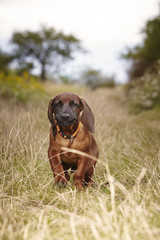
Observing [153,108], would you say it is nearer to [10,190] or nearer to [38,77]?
[10,190]

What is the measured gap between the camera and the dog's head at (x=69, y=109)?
292 cm

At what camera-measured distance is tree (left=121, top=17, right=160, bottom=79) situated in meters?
11.7

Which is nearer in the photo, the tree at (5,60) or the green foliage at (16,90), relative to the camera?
the green foliage at (16,90)

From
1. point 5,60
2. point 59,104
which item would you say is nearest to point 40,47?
point 5,60

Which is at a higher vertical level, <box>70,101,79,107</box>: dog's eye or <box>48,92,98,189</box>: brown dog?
<box>70,101,79,107</box>: dog's eye

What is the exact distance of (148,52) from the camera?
12172 millimetres

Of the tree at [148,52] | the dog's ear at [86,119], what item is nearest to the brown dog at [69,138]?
the dog's ear at [86,119]

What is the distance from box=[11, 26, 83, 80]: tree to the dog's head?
A: 19661 mm

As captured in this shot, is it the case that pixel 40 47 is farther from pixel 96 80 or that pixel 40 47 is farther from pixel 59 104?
pixel 59 104

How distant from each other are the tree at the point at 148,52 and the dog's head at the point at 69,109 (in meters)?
9.61

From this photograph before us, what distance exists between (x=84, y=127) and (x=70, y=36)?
22.1 meters

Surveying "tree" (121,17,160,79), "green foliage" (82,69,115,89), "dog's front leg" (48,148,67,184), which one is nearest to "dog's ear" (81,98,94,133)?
"dog's front leg" (48,148,67,184)

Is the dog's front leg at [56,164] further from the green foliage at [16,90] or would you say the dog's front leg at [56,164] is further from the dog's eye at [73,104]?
the green foliage at [16,90]

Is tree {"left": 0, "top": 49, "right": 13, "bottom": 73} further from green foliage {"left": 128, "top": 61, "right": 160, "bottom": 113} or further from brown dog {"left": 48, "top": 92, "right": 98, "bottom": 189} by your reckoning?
brown dog {"left": 48, "top": 92, "right": 98, "bottom": 189}
